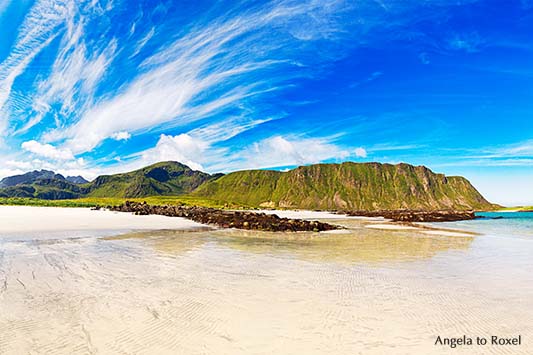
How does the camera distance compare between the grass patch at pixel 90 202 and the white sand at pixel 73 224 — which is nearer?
the white sand at pixel 73 224

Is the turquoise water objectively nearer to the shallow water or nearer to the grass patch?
the shallow water

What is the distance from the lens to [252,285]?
38.9ft

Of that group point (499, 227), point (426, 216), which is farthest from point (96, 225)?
point (426, 216)

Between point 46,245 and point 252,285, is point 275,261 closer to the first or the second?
point 252,285

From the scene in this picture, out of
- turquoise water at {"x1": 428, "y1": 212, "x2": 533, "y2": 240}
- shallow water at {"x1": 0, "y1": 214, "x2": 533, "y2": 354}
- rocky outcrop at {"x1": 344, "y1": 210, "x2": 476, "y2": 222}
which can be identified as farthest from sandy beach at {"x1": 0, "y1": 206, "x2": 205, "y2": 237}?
rocky outcrop at {"x1": 344, "y1": 210, "x2": 476, "y2": 222}

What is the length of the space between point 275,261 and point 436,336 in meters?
10.4

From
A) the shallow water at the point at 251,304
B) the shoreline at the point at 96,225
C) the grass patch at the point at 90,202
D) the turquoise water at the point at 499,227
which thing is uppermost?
the grass patch at the point at 90,202

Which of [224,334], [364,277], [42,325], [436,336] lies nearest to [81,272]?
[42,325]

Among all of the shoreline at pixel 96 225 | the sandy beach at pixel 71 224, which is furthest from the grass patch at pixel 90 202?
the sandy beach at pixel 71 224

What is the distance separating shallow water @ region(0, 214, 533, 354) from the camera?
22.5 feet

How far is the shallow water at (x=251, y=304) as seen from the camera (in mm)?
6859

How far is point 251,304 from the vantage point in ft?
31.3

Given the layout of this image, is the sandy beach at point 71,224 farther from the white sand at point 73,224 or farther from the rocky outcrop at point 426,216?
the rocky outcrop at point 426,216

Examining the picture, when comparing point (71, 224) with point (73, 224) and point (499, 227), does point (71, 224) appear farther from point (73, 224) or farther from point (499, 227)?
point (499, 227)
